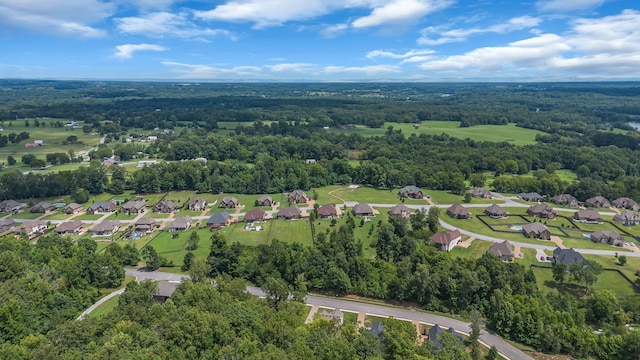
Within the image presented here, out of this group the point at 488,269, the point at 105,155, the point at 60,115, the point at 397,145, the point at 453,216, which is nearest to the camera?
the point at 488,269

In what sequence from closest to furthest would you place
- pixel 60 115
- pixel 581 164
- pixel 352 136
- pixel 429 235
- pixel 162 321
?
pixel 162 321, pixel 429 235, pixel 581 164, pixel 352 136, pixel 60 115

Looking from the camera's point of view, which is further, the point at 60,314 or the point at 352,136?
the point at 352,136

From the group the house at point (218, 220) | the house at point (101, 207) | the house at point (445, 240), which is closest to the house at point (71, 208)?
the house at point (101, 207)

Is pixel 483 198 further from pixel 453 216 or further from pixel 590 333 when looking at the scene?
pixel 590 333

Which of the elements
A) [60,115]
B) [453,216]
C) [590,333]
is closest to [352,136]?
[453,216]

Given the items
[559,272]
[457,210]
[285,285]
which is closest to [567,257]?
[559,272]

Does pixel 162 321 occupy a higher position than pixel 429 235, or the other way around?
pixel 162 321

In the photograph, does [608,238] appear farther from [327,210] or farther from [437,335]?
[327,210]
